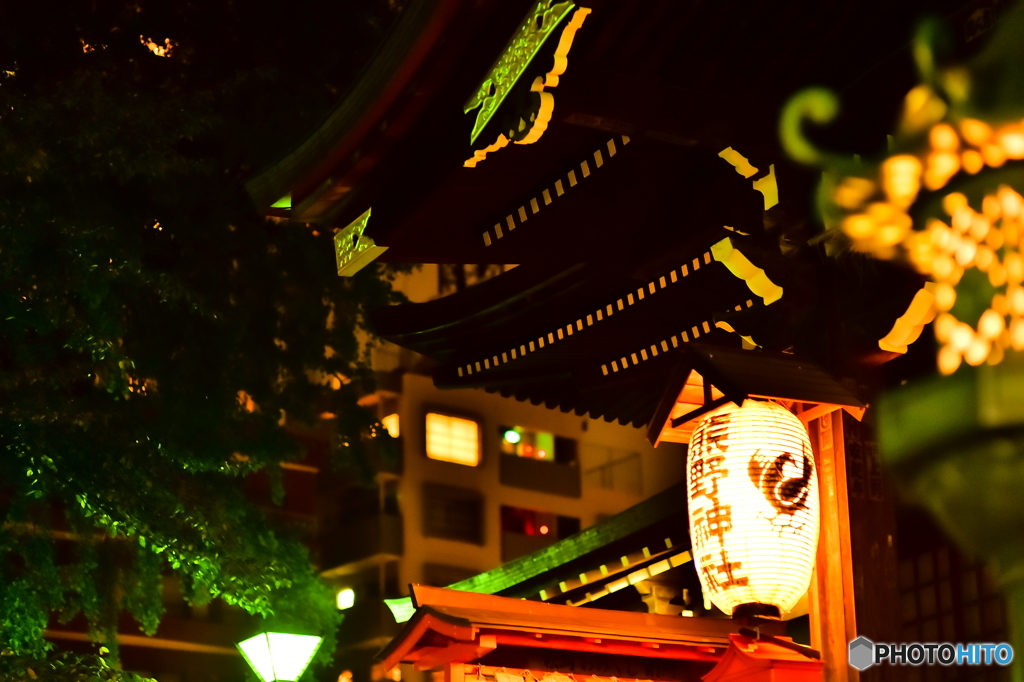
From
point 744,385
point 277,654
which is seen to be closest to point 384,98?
point 744,385

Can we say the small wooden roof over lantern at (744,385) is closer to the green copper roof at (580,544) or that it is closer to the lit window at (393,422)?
the green copper roof at (580,544)

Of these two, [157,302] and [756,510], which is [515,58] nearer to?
[756,510]

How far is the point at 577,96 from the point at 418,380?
26.8 metres

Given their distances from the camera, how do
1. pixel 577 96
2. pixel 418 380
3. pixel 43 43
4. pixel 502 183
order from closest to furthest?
1. pixel 577 96
2. pixel 502 183
3. pixel 43 43
4. pixel 418 380

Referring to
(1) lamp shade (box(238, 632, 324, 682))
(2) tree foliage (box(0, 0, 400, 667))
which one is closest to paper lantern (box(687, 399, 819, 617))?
(2) tree foliage (box(0, 0, 400, 667))

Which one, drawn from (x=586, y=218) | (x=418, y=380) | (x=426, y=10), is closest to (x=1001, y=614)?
(x=586, y=218)

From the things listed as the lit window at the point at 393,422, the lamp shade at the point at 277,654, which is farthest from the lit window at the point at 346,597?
the lamp shade at the point at 277,654

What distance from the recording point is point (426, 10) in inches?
186

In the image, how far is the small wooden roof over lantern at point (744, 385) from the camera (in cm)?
480

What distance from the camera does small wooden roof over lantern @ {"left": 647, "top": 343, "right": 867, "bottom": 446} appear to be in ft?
15.8

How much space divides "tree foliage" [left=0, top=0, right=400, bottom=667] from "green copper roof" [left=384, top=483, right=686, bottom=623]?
→ 178 cm

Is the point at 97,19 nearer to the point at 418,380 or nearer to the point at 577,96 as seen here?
the point at 577,96

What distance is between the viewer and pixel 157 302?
10531mm

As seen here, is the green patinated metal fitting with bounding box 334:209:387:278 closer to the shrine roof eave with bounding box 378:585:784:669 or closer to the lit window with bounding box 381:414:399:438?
the shrine roof eave with bounding box 378:585:784:669
